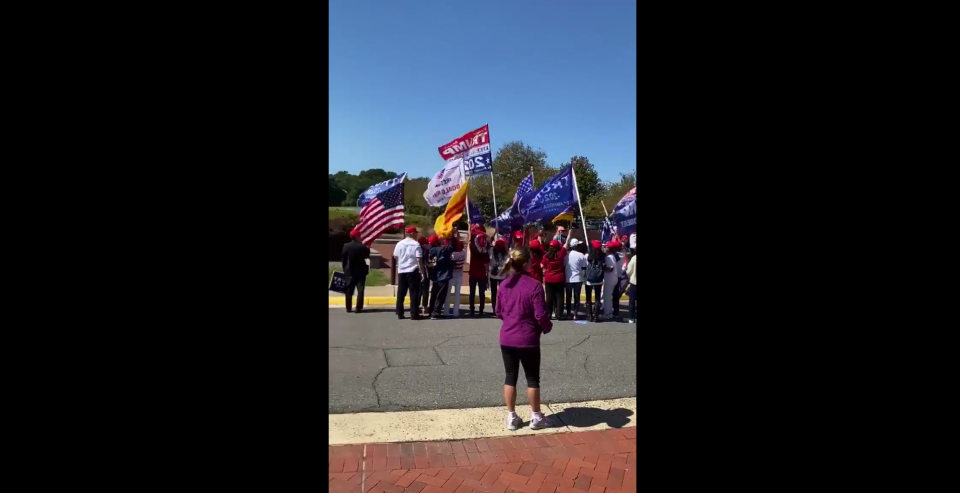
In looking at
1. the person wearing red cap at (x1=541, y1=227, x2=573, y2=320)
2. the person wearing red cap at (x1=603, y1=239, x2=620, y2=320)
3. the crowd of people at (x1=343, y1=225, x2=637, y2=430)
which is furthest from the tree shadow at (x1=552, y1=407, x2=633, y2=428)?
the person wearing red cap at (x1=603, y1=239, x2=620, y2=320)

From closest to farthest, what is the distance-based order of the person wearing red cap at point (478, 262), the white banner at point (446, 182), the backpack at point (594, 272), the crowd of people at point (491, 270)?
1. the crowd of people at point (491, 270)
2. the backpack at point (594, 272)
3. the person wearing red cap at point (478, 262)
4. the white banner at point (446, 182)

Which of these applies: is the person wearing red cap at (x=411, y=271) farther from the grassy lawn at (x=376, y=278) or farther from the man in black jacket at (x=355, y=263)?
the grassy lawn at (x=376, y=278)

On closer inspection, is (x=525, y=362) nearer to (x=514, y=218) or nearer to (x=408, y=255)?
(x=408, y=255)

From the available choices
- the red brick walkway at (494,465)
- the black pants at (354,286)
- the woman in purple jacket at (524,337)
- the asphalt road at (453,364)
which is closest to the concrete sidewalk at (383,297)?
the black pants at (354,286)

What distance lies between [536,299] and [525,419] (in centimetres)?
114

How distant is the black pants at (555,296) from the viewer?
9818 millimetres

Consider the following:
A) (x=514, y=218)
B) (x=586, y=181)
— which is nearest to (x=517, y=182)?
(x=586, y=181)

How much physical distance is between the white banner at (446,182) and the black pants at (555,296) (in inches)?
134

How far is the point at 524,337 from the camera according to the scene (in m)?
4.71

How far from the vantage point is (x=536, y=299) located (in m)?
4.71

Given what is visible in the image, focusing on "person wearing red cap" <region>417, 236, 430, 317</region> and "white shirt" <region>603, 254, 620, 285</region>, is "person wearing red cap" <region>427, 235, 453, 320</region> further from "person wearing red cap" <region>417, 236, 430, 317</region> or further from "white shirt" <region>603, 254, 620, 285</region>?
"white shirt" <region>603, 254, 620, 285</region>
